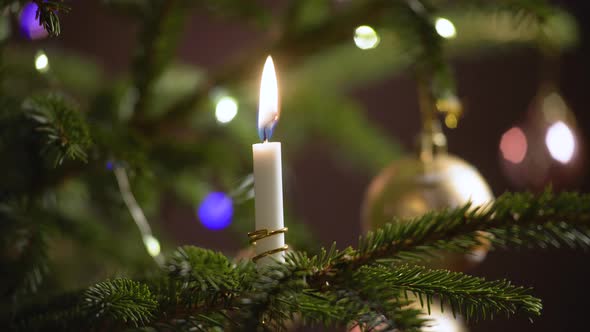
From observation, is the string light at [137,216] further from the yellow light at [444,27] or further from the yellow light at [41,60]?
the yellow light at [444,27]

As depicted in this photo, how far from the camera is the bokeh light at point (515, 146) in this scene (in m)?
0.92

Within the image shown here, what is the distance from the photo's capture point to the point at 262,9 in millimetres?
676

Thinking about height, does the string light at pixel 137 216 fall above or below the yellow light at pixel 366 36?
below

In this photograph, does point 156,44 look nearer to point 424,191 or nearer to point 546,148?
point 424,191

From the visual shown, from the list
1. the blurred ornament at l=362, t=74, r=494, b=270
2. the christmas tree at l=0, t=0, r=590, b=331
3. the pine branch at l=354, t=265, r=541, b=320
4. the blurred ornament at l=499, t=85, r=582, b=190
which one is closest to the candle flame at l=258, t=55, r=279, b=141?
the christmas tree at l=0, t=0, r=590, b=331

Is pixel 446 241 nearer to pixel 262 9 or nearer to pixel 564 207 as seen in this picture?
pixel 564 207

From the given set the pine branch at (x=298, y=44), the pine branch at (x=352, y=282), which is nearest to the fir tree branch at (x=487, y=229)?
the pine branch at (x=352, y=282)

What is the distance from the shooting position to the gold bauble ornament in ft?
1.79

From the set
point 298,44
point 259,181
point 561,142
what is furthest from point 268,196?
point 561,142

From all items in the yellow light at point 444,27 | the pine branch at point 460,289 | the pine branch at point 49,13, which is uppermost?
the yellow light at point 444,27

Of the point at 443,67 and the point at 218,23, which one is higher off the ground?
the point at 218,23

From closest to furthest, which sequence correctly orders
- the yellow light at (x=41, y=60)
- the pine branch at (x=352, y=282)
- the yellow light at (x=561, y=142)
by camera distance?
the pine branch at (x=352, y=282) → the yellow light at (x=41, y=60) → the yellow light at (x=561, y=142)

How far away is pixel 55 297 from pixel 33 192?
196 mm

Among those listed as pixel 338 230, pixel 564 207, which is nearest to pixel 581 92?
pixel 338 230
